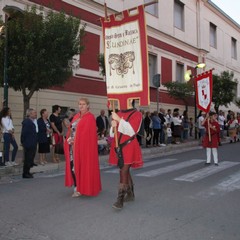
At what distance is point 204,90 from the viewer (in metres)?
15.8

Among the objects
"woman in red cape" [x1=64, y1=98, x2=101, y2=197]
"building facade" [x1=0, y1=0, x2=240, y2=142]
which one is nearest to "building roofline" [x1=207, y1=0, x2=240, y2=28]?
"building facade" [x1=0, y1=0, x2=240, y2=142]

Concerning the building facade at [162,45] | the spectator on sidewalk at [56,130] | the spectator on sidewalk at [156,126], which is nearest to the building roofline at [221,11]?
the building facade at [162,45]

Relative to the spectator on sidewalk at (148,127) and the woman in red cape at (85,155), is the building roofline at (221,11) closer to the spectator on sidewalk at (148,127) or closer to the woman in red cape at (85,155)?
the spectator on sidewalk at (148,127)

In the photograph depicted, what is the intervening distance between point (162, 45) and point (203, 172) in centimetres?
1793

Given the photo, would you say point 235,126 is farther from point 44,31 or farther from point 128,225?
point 128,225

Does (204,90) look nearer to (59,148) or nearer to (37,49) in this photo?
(59,148)

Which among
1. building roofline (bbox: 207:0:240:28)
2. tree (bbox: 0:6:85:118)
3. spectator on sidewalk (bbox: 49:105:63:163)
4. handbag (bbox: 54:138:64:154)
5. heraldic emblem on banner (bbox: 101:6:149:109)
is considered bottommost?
handbag (bbox: 54:138:64:154)

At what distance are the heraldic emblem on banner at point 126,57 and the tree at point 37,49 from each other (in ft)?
18.7

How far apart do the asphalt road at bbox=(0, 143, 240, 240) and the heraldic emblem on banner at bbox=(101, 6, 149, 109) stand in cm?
180

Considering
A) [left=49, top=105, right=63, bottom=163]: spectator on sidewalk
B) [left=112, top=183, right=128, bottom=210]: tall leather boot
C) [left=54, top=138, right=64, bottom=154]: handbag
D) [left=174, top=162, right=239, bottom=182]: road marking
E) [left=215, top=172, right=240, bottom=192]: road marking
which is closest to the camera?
[left=112, top=183, right=128, bottom=210]: tall leather boot

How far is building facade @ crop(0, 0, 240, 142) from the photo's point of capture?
18.4 m

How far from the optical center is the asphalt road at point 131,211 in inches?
204

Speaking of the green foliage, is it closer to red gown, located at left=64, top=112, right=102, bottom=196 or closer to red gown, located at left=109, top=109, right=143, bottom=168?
red gown, located at left=64, top=112, right=102, bottom=196

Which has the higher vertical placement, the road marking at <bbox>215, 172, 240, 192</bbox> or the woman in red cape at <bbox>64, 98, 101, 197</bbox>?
the woman in red cape at <bbox>64, 98, 101, 197</bbox>
